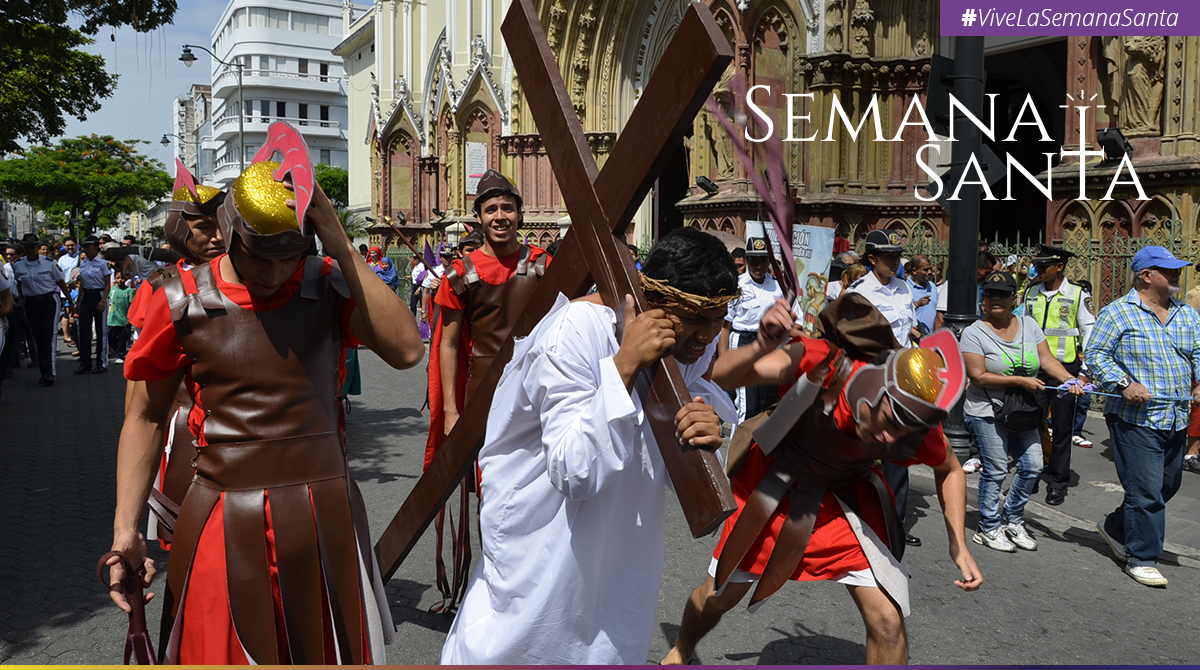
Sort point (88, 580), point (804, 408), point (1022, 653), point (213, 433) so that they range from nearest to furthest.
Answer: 1. point (213, 433)
2. point (804, 408)
3. point (1022, 653)
4. point (88, 580)

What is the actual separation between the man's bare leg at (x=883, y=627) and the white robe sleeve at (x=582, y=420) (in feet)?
4.89

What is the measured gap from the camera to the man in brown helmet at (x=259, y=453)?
252 centimetres

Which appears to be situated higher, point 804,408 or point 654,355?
point 654,355

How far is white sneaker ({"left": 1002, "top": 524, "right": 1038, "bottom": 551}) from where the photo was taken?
6.06 meters

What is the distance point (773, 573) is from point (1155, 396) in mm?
3348

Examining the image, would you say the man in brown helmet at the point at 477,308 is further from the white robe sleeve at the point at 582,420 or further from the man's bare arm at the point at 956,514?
the white robe sleeve at the point at 582,420

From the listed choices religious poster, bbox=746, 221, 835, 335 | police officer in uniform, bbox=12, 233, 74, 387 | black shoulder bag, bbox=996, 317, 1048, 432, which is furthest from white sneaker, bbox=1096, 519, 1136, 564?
A: police officer in uniform, bbox=12, 233, 74, 387

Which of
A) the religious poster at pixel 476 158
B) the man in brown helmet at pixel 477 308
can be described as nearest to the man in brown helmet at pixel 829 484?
the man in brown helmet at pixel 477 308

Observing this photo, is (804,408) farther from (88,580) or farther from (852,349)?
(88,580)

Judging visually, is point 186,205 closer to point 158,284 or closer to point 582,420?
point 158,284

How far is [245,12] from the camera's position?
7831 centimetres

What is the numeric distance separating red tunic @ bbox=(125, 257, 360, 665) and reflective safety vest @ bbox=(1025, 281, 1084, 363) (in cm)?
723

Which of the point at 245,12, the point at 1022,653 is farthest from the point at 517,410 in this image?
the point at 245,12

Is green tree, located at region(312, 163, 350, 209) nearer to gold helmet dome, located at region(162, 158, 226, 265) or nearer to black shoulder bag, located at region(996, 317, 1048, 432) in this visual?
black shoulder bag, located at region(996, 317, 1048, 432)
